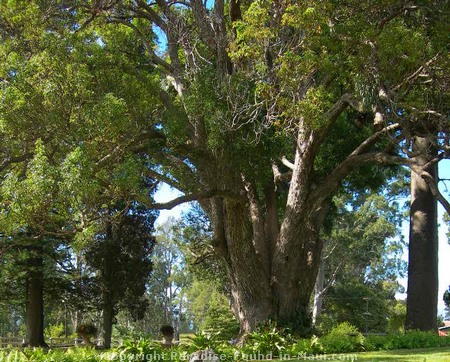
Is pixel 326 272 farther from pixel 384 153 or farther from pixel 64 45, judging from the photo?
pixel 64 45

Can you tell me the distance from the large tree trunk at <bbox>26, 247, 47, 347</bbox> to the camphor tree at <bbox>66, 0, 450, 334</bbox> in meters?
10.1

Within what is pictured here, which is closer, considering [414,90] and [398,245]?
[414,90]

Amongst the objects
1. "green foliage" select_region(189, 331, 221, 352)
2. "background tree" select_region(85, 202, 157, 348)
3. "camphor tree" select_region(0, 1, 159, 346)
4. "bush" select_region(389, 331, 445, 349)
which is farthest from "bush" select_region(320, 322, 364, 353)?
"background tree" select_region(85, 202, 157, 348)

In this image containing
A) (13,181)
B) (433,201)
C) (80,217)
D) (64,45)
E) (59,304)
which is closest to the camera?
(13,181)

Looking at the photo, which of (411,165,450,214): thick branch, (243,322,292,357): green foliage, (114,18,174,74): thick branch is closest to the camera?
(411,165,450,214): thick branch

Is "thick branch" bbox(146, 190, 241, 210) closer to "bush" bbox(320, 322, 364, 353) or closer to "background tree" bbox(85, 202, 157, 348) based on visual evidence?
"bush" bbox(320, 322, 364, 353)

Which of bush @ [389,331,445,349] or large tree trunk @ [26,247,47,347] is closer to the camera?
bush @ [389,331,445,349]

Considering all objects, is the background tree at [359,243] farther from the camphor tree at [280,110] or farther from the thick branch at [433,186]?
the thick branch at [433,186]

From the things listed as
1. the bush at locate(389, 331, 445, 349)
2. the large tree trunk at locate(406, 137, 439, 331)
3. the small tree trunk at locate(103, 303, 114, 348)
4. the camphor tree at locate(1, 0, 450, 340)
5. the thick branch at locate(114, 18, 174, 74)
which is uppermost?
the thick branch at locate(114, 18, 174, 74)

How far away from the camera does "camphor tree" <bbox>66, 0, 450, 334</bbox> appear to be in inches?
399

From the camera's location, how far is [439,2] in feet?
34.6

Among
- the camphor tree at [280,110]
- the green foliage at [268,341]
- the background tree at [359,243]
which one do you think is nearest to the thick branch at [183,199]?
the camphor tree at [280,110]

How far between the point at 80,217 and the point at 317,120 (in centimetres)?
486

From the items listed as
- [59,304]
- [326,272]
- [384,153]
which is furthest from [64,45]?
[326,272]
